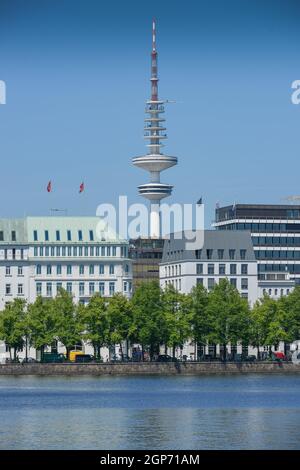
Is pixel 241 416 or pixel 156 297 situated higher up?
pixel 156 297

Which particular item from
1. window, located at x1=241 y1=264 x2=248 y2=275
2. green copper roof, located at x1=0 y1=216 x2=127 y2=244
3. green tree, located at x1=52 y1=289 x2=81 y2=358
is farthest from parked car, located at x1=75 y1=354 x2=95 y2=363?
window, located at x1=241 y1=264 x2=248 y2=275

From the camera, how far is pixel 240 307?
149 m

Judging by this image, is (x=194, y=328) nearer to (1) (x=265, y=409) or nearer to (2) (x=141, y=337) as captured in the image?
(2) (x=141, y=337)

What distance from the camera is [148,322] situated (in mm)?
146125

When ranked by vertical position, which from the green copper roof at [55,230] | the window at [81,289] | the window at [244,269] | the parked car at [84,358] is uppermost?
the green copper roof at [55,230]

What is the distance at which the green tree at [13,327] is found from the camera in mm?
146500

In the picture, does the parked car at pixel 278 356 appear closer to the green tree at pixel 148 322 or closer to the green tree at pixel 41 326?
the green tree at pixel 148 322

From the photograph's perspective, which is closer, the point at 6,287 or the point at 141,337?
the point at 141,337

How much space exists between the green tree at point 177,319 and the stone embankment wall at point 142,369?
279cm

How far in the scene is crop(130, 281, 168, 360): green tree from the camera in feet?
480

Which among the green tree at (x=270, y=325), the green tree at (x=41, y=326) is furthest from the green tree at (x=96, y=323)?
the green tree at (x=270, y=325)

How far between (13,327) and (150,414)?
2242 inches

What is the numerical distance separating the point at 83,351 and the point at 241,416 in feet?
242
